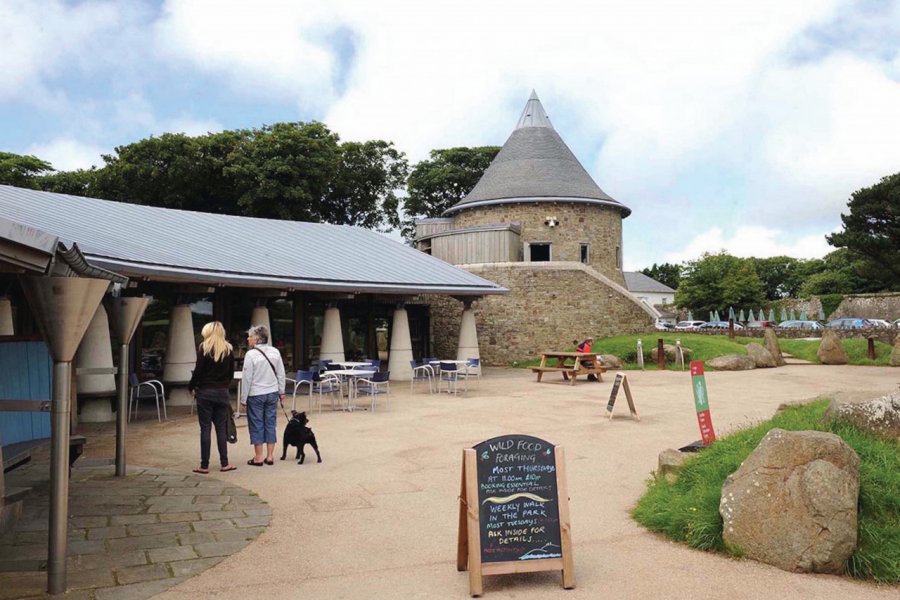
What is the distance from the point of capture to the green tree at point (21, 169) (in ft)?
116

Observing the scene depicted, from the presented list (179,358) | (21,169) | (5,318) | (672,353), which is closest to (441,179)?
(21,169)

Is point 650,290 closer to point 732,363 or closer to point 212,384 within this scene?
point 732,363

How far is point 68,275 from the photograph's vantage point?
4.68 meters

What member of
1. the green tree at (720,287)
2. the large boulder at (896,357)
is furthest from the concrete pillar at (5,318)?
the green tree at (720,287)

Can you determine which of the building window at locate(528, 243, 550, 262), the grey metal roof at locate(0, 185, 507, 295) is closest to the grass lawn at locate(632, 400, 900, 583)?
the grey metal roof at locate(0, 185, 507, 295)

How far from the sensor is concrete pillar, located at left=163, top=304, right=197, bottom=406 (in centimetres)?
1408

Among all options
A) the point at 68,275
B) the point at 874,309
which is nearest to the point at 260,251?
the point at 68,275

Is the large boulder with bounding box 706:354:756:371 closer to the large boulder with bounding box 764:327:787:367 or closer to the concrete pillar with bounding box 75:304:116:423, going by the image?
the large boulder with bounding box 764:327:787:367

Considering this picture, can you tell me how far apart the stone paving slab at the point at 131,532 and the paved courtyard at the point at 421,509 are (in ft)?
0.20

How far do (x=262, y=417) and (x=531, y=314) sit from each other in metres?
Answer: 20.6

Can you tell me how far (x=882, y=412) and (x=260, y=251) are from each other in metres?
14.4

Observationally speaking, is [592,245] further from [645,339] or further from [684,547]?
[684,547]

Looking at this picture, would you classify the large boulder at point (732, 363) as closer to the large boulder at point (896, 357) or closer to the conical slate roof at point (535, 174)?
the large boulder at point (896, 357)

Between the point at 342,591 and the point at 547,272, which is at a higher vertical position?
the point at 547,272
